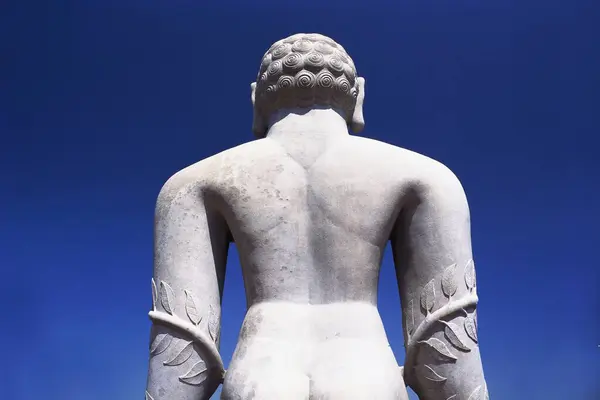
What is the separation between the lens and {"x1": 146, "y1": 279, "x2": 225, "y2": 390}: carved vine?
4039mm

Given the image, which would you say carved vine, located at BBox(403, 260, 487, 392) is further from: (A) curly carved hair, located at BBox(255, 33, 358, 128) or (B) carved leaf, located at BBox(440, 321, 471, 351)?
(A) curly carved hair, located at BBox(255, 33, 358, 128)

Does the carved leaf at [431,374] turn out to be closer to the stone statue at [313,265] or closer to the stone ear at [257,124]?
the stone statue at [313,265]

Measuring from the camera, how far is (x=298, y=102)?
4.60 m

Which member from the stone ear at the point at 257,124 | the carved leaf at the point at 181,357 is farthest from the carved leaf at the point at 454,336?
the stone ear at the point at 257,124

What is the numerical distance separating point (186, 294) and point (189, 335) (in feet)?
0.81

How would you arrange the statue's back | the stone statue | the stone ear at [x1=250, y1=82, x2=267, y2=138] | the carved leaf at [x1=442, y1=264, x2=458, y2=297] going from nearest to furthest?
the statue's back → the stone statue → the carved leaf at [x1=442, y1=264, x2=458, y2=297] → the stone ear at [x1=250, y1=82, x2=267, y2=138]

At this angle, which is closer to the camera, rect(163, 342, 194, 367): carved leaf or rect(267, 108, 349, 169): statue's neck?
rect(163, 342, 194, 367): carved leaf

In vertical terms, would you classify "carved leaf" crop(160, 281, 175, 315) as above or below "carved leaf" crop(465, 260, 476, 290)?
below

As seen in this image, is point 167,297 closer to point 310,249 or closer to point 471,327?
point 310,249

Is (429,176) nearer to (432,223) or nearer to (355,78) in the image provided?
(432,223)

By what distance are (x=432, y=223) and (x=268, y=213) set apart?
101 cm

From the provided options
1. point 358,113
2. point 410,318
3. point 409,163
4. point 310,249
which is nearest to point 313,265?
point 310,249

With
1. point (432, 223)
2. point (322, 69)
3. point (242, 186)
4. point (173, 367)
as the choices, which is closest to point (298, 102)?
point (322, 69)

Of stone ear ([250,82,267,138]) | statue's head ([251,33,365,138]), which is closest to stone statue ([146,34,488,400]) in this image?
statue's head ([251,33,365,138])
